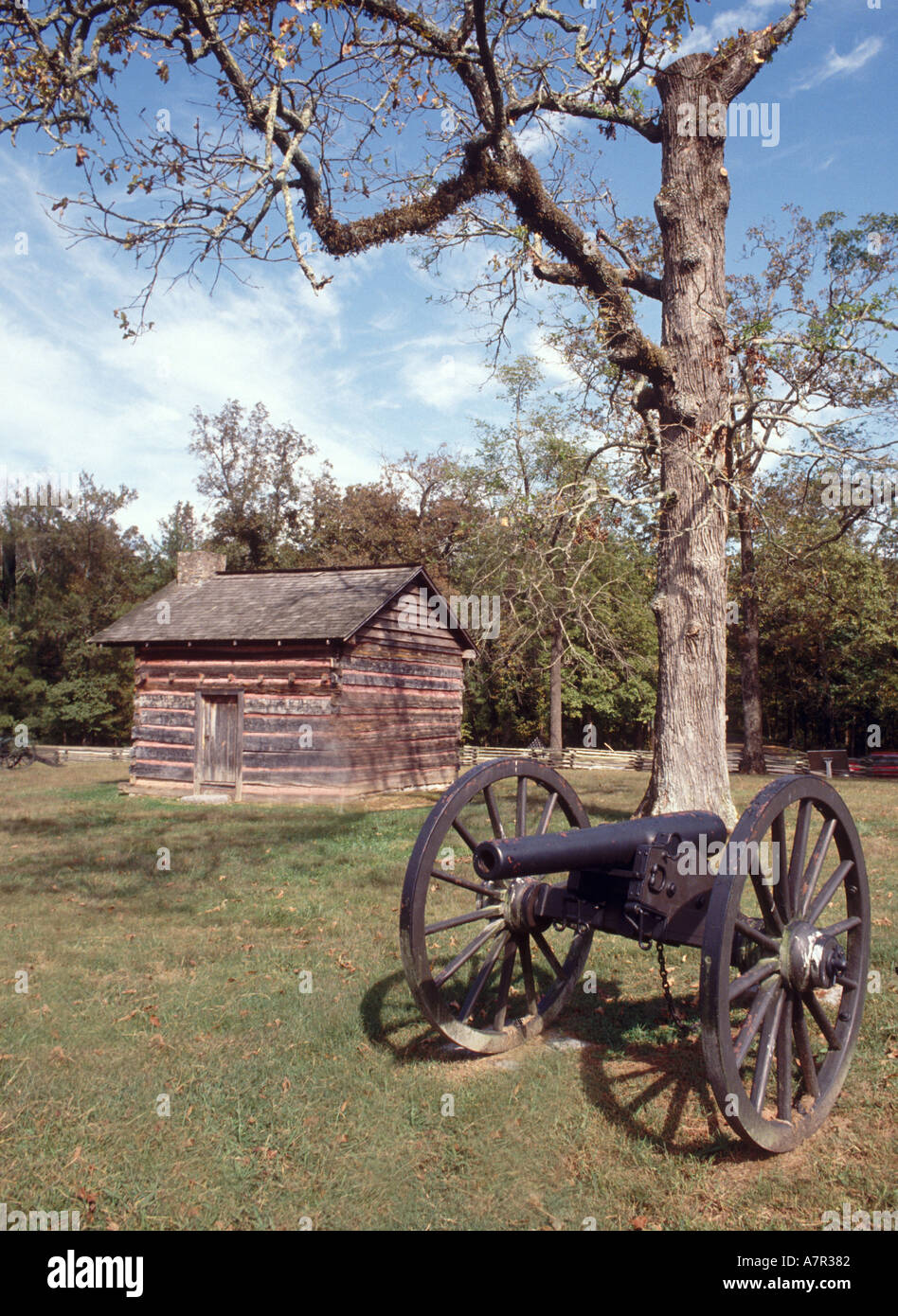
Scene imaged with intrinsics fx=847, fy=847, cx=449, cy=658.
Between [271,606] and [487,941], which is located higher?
[271,606]

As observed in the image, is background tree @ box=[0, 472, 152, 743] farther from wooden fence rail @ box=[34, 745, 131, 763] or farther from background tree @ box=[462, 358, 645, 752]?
background tree @ box=[462, 358, 645, 752]

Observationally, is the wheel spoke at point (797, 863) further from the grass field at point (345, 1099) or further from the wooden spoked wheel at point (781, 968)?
the grass field at point (345, 1099)

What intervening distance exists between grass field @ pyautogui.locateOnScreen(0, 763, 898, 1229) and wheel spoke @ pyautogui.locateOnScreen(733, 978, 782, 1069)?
0.70 m

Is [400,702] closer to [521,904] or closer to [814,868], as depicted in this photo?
[521,904]

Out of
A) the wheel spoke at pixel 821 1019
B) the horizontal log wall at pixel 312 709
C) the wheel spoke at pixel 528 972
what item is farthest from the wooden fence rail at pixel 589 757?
the wheel spoke at pixel 821 1019

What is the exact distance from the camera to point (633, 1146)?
155 inches

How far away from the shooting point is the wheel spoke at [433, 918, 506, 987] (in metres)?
4.36

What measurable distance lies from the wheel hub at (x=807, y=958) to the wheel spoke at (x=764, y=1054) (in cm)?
12

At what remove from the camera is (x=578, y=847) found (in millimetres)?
4098

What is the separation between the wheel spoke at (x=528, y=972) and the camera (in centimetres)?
495

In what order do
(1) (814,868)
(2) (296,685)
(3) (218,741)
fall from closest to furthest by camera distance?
1. (1) (814,868)
2. (2) (296,685)
3. (3) (218,741)

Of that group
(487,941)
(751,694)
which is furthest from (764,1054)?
(751,694)

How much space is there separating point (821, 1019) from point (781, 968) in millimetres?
427
